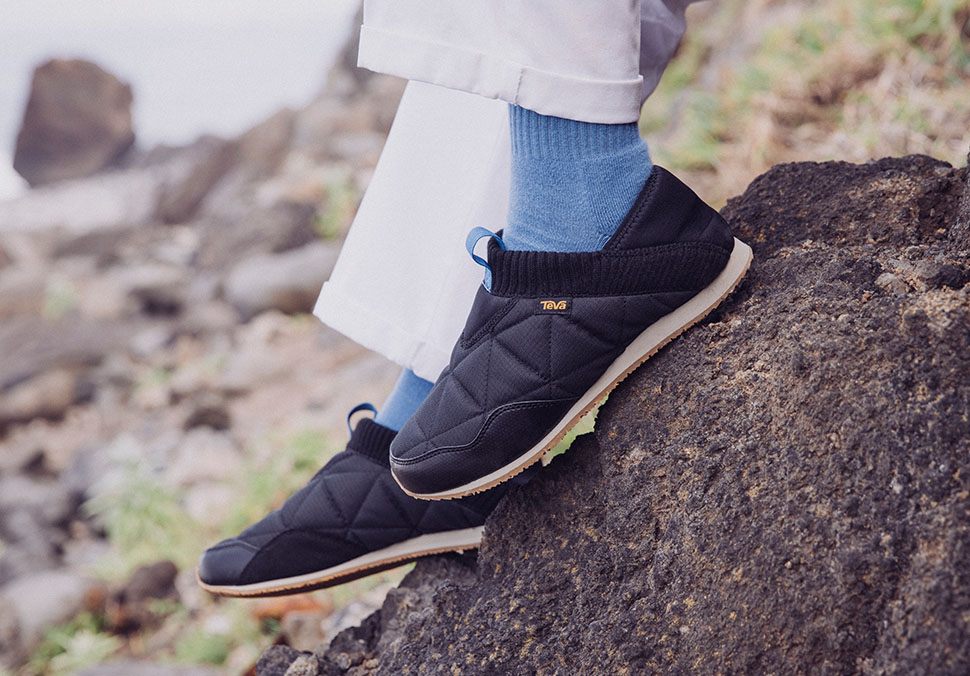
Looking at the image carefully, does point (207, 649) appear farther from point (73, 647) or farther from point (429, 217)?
point (429, 217)

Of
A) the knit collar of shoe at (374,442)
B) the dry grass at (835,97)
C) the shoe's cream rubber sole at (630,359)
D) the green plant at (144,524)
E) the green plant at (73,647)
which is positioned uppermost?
the shoe's cream rubber sole at (630,359)

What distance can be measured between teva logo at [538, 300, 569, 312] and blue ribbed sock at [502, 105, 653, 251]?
88 mm

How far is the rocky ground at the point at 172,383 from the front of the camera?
390 centimetres

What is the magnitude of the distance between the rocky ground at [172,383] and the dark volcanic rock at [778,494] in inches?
50.2

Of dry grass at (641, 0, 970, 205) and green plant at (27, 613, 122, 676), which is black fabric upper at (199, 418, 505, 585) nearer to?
dry grass at (641, 0, 970, 205)

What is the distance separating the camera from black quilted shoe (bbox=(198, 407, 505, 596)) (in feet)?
4.63

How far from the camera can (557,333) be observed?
3.77 feet

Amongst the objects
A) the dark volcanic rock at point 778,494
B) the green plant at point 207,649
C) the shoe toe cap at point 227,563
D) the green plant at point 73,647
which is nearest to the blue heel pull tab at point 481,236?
the dark volcanic rock at point 778,494

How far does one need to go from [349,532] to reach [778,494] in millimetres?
772

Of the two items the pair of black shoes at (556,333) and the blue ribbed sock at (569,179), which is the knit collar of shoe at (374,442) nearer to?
the pair of black shoes at (556,333)

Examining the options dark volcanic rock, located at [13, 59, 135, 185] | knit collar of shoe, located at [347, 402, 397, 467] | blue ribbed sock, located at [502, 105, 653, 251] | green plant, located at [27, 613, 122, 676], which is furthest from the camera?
dark volcanic rock, located at [13, 59, 135, 185]

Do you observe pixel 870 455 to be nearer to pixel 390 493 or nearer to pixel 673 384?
pixel 673 384

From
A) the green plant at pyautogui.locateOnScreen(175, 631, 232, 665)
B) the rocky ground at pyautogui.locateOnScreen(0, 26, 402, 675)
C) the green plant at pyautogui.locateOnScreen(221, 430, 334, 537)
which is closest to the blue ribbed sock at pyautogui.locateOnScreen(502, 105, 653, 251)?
the rocky ground at pyautogui.locateOnScreen(0, 26, 402, 675)

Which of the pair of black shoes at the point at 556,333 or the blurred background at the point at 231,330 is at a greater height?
the pair of black shoes at the point at 556,333
